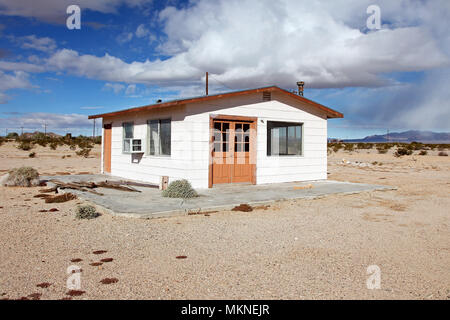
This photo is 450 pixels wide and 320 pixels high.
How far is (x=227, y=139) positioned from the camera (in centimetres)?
1074

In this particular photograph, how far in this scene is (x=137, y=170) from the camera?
488 inches

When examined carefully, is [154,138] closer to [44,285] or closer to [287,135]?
[287,135]

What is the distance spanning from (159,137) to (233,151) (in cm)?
239

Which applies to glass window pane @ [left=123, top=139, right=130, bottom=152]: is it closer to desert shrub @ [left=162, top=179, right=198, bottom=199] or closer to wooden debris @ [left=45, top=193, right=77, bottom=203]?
A: wooden debris @ [left=45, top=193, right=77, bottom=203]

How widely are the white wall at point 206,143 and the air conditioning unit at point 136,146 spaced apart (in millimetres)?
194

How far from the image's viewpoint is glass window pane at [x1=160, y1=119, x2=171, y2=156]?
35.5ft

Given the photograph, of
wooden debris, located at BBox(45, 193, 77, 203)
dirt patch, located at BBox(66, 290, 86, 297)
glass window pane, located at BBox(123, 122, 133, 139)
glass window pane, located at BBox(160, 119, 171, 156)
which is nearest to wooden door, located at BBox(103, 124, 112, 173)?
glass window pane, located at BBox(123, 122, 133, 139)

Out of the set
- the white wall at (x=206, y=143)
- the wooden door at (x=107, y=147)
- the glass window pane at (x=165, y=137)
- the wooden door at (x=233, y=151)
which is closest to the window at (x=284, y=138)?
the white wall at (x=206, y=143)

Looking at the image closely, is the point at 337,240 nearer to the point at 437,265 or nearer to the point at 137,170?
the point at 437,265

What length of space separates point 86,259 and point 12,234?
6.26 ft

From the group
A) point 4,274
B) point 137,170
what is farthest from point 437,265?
point 137,170

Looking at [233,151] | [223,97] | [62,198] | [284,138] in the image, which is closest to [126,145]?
[233,151]

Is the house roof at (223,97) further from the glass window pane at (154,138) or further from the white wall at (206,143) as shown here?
the glass window pane at (154,138)

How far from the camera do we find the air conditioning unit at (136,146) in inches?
469
